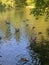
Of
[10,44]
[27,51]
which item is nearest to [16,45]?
[10,44]

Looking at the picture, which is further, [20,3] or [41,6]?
[20,3]

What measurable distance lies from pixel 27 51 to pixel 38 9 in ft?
14.0

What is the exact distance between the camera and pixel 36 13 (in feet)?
51.9

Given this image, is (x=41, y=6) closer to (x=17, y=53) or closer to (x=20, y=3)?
(x=17, y=53)

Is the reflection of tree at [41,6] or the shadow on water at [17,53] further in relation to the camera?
the reflection of tree at [41,6]

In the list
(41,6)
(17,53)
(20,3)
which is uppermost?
(41,6)

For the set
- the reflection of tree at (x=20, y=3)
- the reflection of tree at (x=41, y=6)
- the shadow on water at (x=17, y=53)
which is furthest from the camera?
the reflection of tree at (x=20, y=3)

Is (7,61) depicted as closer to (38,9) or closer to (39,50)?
(39,50)

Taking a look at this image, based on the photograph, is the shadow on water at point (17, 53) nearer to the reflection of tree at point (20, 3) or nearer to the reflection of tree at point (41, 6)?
the reflection of tree at point (41, 6)

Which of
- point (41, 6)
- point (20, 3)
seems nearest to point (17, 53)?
point (41, 6)

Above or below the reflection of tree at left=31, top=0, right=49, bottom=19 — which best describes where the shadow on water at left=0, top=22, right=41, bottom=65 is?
below

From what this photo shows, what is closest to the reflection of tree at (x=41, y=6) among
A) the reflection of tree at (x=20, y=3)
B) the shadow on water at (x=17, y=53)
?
the shadow on water at (x=17, y=53)

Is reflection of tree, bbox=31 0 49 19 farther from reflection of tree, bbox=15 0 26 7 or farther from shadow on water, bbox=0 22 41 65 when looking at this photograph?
reflection of tree, bbox=15 0 26 7

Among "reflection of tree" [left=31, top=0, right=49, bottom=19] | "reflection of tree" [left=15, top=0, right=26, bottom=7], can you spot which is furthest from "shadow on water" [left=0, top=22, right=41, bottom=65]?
"reflection of tree" [left=15, top=0, right=26, bottom=7]
